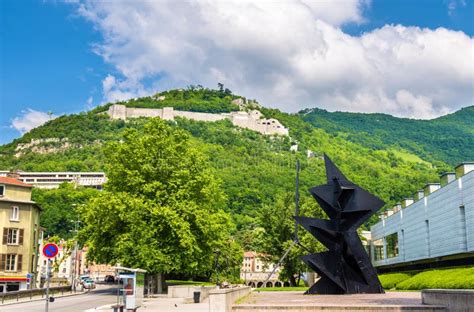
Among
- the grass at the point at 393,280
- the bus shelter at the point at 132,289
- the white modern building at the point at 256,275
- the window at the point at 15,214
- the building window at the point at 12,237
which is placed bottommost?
the white modern building at the point at 256,275

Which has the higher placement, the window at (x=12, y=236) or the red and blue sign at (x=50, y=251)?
the window at (x=12, y=236)

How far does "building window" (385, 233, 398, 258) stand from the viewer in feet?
170

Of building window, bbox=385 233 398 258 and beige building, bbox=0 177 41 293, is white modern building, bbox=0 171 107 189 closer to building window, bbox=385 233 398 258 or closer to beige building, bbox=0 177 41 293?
beige building, bbox=0 177 41 293

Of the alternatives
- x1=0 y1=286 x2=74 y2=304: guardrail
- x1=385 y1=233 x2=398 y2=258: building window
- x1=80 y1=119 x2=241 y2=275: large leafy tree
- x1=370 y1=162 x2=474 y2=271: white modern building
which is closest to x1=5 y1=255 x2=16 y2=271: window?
x1=0 y1=286 x2=74 y2=304: guardrail

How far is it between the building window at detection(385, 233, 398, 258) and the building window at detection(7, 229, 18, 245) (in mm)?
33083

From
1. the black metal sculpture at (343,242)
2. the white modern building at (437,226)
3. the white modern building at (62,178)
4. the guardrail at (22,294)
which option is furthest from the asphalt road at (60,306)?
the white modern building at (62,178)

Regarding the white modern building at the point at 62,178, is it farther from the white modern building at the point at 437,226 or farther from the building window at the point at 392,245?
the white modern building at the point at 437,226

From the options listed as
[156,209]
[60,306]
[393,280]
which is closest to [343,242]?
[156,209]

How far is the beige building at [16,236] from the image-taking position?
4306cm

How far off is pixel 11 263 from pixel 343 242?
92.3 ft

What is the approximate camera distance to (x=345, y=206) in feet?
91.1

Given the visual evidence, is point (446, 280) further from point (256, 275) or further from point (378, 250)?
point (256, 275)

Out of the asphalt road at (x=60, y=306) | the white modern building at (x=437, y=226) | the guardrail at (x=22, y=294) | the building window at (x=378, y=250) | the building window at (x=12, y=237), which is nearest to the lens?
the asphalt road at (x=60, y=306)

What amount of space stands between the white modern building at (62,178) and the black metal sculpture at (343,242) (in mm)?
148657
